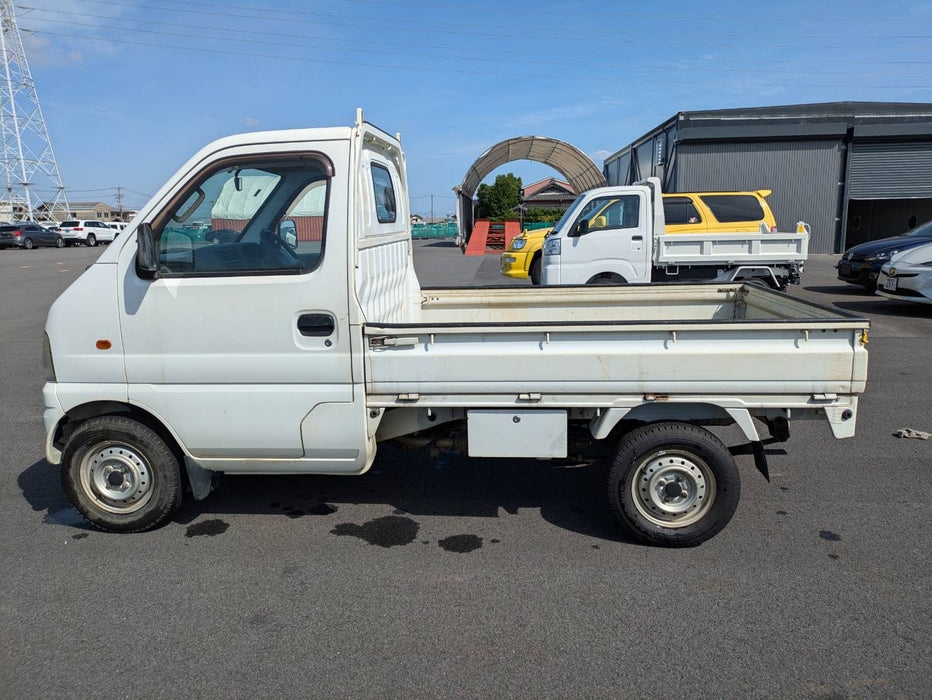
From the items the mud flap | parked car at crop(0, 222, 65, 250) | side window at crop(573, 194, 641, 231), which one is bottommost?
the mud flap

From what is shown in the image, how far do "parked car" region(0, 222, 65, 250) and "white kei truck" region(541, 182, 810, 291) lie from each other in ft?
126

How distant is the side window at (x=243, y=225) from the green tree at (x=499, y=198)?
47855 millimetres

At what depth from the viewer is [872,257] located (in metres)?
14.8

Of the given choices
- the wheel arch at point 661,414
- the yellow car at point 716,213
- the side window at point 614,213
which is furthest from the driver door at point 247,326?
the yellow car at point 716,213

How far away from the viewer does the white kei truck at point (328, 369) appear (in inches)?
156

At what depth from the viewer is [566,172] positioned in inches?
1396

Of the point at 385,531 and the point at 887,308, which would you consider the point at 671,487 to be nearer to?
the point at 385,531

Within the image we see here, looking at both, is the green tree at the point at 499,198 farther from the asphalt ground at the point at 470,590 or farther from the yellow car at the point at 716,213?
the asphalt ground at the point at 470,590

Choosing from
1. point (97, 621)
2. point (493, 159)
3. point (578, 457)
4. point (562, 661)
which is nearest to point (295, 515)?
point (97, 621)

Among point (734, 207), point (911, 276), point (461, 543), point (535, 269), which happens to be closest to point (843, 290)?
point (911, 276)

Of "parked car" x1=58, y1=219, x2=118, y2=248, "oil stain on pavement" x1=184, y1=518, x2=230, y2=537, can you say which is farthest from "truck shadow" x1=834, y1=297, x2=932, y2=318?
"parked car" x1=58, y1=219, x2=118, y2=248

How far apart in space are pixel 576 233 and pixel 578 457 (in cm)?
736

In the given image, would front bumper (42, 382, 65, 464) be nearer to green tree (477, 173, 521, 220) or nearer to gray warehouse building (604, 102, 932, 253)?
gray warehouse building (604, 102, 932, 253)

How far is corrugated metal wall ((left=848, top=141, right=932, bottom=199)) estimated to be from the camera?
26281mm
